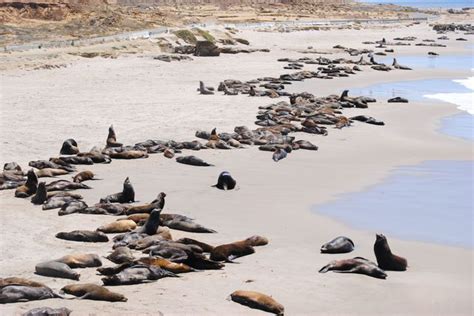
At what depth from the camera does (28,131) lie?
14.9m

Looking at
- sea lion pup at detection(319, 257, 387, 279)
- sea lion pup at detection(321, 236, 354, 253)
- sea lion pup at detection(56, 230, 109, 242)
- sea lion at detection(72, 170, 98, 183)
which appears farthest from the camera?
sea lion at detection(72, 170, 98, 183)

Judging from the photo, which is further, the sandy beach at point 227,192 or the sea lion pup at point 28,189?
the sea lion pup at point 28,189

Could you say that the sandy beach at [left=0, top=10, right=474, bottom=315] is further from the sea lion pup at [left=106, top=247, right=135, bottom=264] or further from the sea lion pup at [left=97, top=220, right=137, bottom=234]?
the sea lion pup at [left=97, top=220, right=137, bottom=234]

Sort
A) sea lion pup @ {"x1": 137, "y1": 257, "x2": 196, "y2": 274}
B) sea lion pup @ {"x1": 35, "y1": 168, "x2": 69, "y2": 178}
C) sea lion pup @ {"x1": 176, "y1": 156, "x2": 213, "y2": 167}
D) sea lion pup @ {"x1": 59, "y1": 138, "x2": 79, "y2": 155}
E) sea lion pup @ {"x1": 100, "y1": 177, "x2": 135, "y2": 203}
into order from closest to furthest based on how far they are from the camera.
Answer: sea lion pup @ {"x1": 137, "y1": 257, "x2": 196, "y2": 274}
sea lion pup @ {"x1": 100, "y1": 177, "x2": 135, "y2": 203}
sea lion pup @ {"x1": 35, "y1": 168, "x2": 69, "y2": 178}
sea lion pup @ {"x1": 176, "y1": 156, "x2": 213, "y2": 167}
sea lion pup @ {"x1": 59, "y1": 138, "x2": 79, "y2": 155}

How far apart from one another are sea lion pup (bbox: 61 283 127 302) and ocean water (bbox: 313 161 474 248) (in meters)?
3.77

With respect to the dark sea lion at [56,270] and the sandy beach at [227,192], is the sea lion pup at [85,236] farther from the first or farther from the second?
the dark sea lion at [56,270]

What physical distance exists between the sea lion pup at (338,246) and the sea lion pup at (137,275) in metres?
1.79

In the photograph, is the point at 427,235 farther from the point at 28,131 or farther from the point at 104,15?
the point at 104,15

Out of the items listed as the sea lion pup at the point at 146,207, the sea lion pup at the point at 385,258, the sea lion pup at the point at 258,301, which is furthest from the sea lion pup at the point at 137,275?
the sea lion pup at the point at 146,207

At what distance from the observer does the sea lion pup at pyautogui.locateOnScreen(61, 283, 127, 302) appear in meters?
6.09

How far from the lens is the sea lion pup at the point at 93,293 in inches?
240

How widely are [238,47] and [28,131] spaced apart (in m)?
26.3

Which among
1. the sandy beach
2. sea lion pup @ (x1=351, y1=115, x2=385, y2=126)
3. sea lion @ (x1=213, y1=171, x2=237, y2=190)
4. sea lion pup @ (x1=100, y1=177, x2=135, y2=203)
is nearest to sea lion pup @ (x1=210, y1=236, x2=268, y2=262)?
the sandy beach

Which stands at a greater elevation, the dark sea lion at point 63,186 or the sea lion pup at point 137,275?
the sea lion pup at point 137,275
